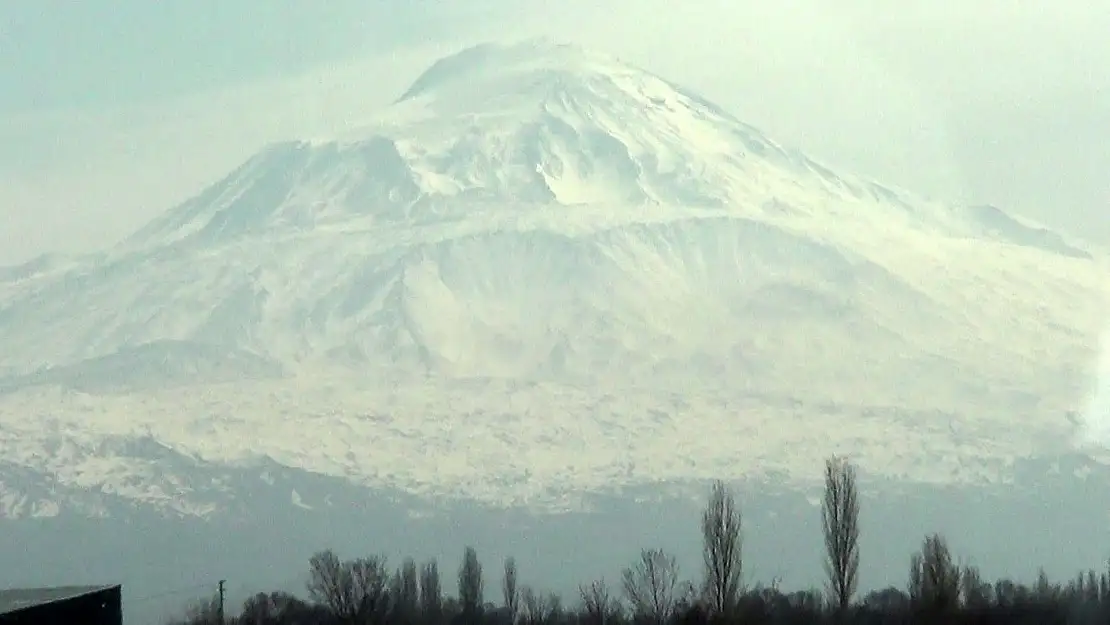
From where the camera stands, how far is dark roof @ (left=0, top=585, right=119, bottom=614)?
5005cm

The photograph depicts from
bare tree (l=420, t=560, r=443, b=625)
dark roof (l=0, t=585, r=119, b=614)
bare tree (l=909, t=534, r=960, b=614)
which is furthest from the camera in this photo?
bare tree (l=420, t=560, r=443, b=625)

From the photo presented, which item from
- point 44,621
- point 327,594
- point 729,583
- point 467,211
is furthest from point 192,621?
point 467,211

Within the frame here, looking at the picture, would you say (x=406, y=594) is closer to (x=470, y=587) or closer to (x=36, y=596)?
(x=470, y=587)

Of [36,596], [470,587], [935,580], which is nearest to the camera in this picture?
[36,596]

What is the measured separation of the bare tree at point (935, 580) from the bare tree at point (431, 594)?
56.7 ft

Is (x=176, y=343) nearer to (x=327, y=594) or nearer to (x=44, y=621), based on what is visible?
(x=327, y=594)

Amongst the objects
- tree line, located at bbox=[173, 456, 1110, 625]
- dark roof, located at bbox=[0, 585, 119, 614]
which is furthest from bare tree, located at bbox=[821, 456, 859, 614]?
dark roof, located at bbox=[0, 585, 119, 614]

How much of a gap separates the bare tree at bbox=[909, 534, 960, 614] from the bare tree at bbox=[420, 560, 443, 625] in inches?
681

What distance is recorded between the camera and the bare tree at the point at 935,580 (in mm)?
62719

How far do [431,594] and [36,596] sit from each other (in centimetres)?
2660

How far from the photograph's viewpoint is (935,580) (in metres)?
65.4

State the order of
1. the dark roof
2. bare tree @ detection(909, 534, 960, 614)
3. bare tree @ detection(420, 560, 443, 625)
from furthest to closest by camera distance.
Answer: bare tree @ detection(420, 560, 443, 625)
bare tree @ detection(909, 534, 960, 614)
the dark roof

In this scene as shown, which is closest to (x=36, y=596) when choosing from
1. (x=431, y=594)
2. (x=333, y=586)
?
(x=333, y=586)

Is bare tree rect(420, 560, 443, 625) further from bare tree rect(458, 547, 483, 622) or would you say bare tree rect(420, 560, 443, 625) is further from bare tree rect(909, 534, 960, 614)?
bare tree rect(909, 534, 960, 614)
